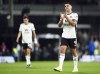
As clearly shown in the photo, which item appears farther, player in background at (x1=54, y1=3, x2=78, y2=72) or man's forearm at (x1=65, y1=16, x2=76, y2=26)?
player in background at (x1=54, y1=3, x2=78, y2=72)

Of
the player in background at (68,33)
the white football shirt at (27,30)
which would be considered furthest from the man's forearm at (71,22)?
the white football shirt at (27,30)

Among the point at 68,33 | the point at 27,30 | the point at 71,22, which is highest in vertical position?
the point at 71,22

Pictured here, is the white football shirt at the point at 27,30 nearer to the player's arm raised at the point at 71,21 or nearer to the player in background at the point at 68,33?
the player in background at the point at 68,33

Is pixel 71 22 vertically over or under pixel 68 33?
over

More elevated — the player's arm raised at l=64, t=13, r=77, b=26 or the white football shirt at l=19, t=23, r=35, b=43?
the player's arm raised at l=64, t=13, r=77, b=26

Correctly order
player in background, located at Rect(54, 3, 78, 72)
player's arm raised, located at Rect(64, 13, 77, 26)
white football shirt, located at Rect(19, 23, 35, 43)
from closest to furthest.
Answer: player's arm raised, located at Rect(64, 13, 77, 26) → player in background, located at Rect(54, 3, 78, 72) → white football shirt, located at Rect(19, 23, 35, 43)

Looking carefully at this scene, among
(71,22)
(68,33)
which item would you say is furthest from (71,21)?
(68,33)

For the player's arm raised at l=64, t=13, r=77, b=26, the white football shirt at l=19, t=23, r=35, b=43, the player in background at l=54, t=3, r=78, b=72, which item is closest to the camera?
the player's arm raised at l=64, t=13, r=77, b=26

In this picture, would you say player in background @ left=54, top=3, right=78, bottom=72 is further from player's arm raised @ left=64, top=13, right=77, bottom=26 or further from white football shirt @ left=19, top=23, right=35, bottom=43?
white football shirt @ left=19, top=23, right=35, bottom=43


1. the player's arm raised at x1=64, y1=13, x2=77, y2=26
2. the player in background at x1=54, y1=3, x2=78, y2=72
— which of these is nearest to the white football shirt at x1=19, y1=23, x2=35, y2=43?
the player in background at x1=54, y1=3, x2=78, y2=72

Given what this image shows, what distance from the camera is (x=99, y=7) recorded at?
50.2 m

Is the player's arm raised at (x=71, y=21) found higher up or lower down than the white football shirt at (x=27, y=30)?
higher up

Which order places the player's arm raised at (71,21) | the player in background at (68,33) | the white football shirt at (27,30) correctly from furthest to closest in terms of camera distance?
the white football shirt at (27,30) → the player in background at (68,33) → the player's arm raised at (71,21)

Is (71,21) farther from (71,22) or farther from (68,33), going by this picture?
(68,33)
